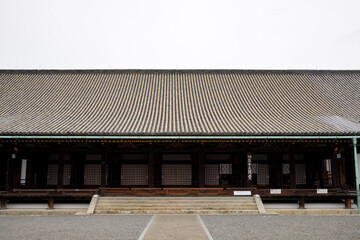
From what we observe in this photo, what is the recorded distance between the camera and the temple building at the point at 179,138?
14469mm

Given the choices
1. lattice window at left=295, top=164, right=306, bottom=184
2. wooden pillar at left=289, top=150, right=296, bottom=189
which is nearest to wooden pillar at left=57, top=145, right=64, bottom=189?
wooden pillar at left=289, top=150, right=296, bottom=189

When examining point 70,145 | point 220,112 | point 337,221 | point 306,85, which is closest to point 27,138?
point 70,145

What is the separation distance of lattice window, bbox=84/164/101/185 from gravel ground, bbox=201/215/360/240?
22.7ft

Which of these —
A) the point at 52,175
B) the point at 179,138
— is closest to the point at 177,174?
the point at 179,138

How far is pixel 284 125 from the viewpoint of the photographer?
606 inches

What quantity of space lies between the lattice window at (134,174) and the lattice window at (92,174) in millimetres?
1252

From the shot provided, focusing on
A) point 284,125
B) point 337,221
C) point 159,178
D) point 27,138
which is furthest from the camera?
point 159,178

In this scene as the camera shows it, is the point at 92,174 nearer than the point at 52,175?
Yes

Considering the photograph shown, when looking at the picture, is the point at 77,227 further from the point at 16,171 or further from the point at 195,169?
the point at 195,169

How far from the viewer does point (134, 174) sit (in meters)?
16.9

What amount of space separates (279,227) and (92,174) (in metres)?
10.3

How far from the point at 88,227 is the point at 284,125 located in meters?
10.0

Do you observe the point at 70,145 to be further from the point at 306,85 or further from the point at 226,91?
the point at 306,85

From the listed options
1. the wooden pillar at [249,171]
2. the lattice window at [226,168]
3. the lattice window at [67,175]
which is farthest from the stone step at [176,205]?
the lattice window at [67,175]
